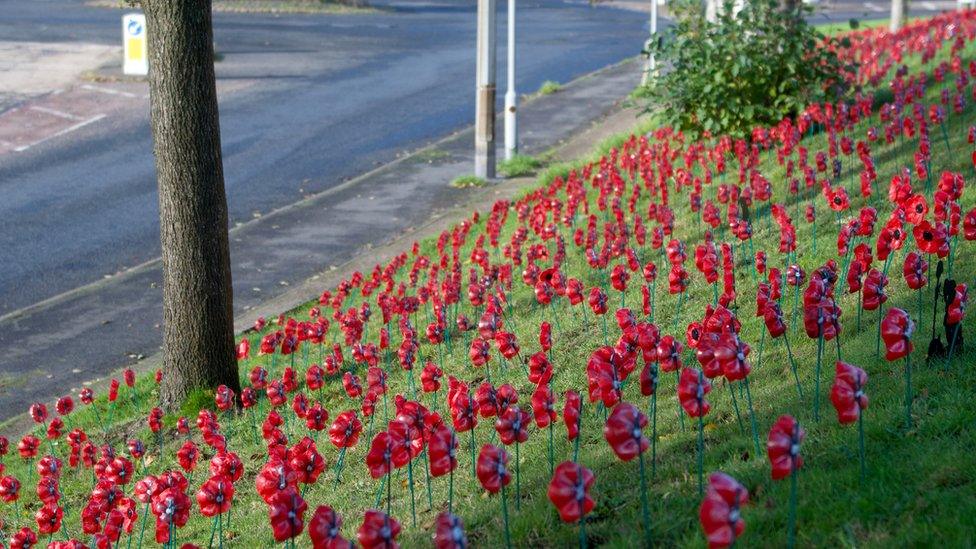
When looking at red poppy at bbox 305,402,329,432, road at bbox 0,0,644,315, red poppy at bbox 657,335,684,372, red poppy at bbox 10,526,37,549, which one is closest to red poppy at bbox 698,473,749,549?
red poppy at bbox 657,335,684,372

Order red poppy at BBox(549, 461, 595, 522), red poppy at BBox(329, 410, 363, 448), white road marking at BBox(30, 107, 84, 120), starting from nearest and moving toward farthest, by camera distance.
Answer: red poppy at BBox(549, 461, 595, 522) → red poppy at BBox(329, 410, 363, 448) → white road marking at BBox(30, 107, 84, 120)

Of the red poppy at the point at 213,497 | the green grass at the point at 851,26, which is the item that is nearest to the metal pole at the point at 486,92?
the green grass at the point at 851,26

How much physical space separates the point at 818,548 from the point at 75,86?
941 inches

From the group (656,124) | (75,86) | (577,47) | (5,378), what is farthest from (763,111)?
(577,47)

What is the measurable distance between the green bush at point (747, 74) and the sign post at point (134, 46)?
14941 millimetres

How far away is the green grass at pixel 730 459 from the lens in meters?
4.26

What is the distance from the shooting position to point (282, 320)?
34.4 feet

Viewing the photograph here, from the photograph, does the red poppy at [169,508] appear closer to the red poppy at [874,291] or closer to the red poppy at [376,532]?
the red poppy at [376,532]

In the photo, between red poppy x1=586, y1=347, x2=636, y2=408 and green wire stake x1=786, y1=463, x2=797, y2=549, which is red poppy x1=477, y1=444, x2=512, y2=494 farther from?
green wire stake x1=786, y1=463, x2=797, y2=549

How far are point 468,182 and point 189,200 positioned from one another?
329 inches

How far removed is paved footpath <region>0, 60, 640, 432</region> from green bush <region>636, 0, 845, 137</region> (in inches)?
116

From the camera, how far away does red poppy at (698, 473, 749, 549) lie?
11.5 ft

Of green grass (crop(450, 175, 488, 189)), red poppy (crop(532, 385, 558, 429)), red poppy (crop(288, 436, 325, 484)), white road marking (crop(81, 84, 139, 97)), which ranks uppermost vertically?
red poppy (crop(532, 385, 558, 429))

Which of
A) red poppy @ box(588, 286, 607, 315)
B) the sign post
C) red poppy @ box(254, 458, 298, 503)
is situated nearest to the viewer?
red poppy @ box(254, 458, 298, 503)
